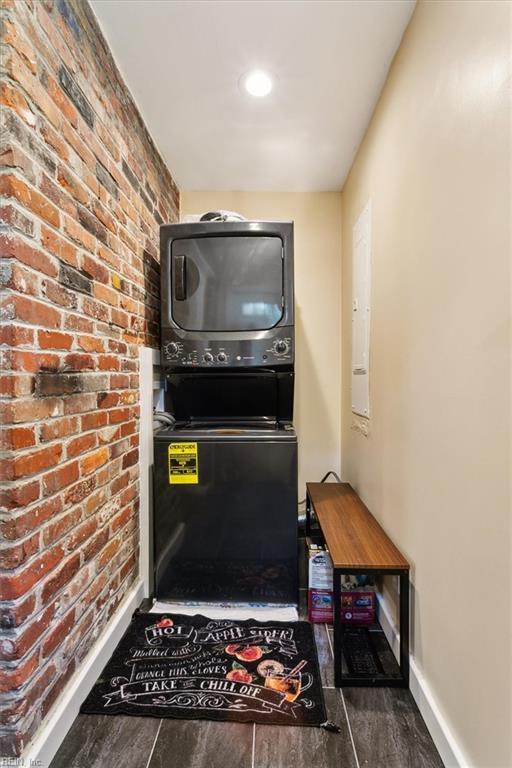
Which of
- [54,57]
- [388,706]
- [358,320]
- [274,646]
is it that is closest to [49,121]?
[54,57]

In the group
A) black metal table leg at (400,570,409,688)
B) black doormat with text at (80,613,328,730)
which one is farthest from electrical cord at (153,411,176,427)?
black metal table leg at (400,570,409,688)

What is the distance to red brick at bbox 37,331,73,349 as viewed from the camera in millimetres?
1173

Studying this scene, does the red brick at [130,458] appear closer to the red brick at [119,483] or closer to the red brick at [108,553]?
the red brick at [119,483]

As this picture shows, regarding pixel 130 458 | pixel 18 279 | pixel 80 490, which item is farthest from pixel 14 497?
pixel 130 458

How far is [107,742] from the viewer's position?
1.25 m

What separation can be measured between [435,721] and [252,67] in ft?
8.52

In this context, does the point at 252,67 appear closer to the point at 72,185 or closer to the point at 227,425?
the point at 72,185

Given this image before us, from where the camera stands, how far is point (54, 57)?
4.05 ft

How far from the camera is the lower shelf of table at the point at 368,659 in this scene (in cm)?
147

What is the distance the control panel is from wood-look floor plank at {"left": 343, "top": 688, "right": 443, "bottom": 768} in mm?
1456

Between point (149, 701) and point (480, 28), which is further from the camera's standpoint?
point (149, 701)

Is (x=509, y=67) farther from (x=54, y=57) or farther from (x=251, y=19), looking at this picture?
(x=54, y=57)

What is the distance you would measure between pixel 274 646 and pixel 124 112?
250cm

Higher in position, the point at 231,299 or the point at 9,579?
the point at 231,299
